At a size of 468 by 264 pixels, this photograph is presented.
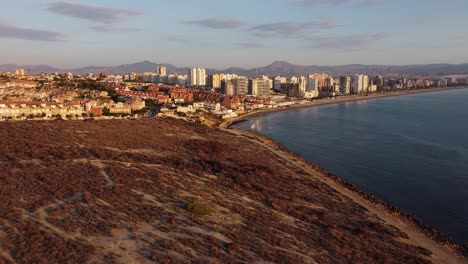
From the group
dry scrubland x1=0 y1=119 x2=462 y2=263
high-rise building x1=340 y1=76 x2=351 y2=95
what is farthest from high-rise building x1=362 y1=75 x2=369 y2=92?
dry scrubland x1=0 y1=119 x2=462 y2=263

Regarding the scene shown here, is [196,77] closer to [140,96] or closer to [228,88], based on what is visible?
[228,88]

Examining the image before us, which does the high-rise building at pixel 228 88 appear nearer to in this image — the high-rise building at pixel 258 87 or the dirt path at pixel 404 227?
the high-rise building at pixel 258 87

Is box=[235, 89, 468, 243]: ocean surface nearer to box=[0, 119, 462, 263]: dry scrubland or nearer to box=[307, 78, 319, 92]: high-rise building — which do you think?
box=[0, 119, 462, 263]: dry scrubland

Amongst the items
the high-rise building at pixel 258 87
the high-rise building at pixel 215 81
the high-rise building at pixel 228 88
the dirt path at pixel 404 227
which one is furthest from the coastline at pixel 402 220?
the high-rise building at pixel 215 81

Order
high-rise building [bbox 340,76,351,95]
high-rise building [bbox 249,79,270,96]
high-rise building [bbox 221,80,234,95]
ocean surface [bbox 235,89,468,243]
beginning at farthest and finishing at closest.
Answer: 1. high-rise building [bbox 340,76,351,95]
2. high-rise building [bbox 249,79,270,96]
3. high-rise building [bbox 221,80,234,95]
4. ocean surface [bbox 235,89,468,243]

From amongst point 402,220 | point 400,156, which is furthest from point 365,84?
point 402,220

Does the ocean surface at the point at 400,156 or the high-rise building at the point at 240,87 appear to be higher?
the high-rise building at the point at 240,87
